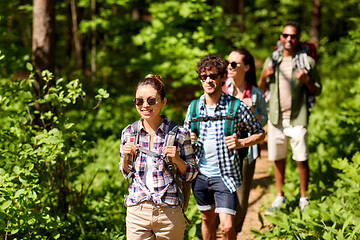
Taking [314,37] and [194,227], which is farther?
[314,37]

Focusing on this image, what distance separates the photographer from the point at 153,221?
3.01 meters

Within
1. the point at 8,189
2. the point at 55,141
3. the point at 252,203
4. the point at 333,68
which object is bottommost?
the point at 252,203

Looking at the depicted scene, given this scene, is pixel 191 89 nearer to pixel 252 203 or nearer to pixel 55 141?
pixel 252 203

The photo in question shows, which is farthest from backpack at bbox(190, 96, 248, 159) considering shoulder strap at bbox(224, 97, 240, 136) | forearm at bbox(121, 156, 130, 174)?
forearm at bbox(121, 156, 130, 174)

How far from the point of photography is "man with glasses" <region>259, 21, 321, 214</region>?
5.23 metres

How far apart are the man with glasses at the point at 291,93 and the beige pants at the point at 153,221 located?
2556mm

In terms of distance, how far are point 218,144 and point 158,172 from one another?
0.79 metres

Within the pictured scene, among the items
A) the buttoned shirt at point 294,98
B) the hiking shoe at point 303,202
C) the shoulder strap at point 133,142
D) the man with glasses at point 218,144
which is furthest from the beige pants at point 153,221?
the buttoned shirt at point 294,98

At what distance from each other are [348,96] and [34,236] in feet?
30.7

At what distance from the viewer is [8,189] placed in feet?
11.2

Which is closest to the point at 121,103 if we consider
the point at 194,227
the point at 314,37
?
the point at 194,227

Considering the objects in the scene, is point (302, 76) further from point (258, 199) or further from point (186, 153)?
point (186, 153)

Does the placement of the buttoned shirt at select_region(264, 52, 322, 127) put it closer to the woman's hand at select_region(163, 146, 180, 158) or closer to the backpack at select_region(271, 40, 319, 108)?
the backpack at select_region(271, 40, 319, 108)

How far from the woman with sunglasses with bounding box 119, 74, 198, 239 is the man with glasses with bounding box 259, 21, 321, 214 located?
257 cm
